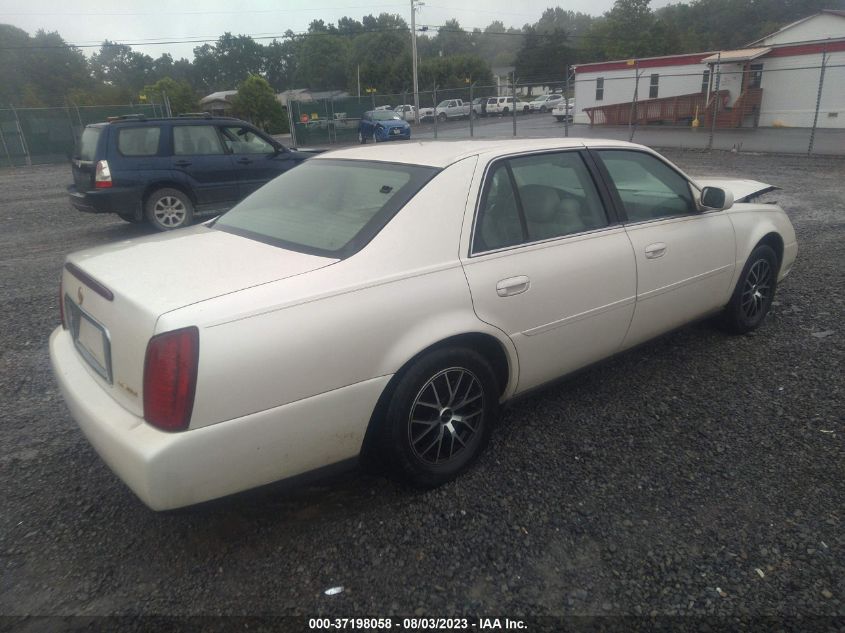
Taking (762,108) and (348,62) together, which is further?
(348,62)

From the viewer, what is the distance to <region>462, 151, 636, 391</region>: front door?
2.88 metres

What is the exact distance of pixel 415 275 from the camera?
2594mm

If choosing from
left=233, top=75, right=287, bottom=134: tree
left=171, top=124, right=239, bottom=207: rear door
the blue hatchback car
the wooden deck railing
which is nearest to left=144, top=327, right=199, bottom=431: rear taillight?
left=171, top=124, right=239, bottom=207: rear door

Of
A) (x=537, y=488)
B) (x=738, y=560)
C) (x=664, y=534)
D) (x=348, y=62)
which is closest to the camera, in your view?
(x=738, y=560)

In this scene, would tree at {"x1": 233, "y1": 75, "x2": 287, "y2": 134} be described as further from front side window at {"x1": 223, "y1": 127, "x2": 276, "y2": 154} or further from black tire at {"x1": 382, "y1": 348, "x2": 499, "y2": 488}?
black tire at {"x1": 382, "y1": 348, "x2": 499, "y2": 488}

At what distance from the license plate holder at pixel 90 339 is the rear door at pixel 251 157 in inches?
264

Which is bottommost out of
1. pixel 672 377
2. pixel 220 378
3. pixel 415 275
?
pixel 672 377

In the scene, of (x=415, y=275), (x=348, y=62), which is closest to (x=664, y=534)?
(x=415, y=275)

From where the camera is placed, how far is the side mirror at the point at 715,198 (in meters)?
3.88

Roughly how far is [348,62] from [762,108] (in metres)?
74.4

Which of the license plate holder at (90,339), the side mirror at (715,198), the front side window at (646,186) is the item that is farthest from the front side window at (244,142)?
the side mirror at (715,198)

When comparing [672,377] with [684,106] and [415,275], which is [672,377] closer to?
[415,275]

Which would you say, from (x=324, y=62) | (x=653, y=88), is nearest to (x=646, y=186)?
(x=653, y=88)

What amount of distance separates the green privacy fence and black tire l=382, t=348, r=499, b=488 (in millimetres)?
25450
